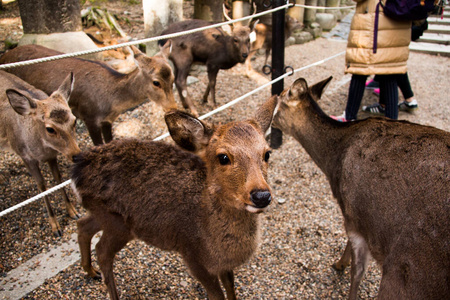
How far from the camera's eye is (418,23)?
470 cm

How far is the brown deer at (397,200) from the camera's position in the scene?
1.92 m

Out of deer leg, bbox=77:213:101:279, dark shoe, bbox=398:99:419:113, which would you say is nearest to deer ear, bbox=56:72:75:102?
deer leg, bbox=77:213:101:279

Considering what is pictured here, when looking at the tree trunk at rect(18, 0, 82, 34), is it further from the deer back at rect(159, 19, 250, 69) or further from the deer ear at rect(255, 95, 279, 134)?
Answer: the deer ear at rect(255, 95, 279, 134)

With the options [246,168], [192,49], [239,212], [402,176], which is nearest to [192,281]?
[239,212]

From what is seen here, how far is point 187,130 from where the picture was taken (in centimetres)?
223

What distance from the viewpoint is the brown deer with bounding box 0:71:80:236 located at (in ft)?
10.6

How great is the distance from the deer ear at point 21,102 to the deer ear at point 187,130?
177 centimetres

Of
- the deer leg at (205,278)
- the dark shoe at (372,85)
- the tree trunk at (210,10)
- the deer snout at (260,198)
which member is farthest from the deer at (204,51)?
the deer snout at (260,198)

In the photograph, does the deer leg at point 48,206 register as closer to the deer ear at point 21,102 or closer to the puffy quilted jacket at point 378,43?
the deer ear at point 21,102

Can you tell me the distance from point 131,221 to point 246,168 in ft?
3.20

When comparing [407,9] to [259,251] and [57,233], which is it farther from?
[57,233]

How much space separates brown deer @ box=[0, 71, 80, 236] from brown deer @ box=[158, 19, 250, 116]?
2467mm

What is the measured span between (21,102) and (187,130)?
1.88 metres

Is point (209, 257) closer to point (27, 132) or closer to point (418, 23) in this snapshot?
point (27, 132)
